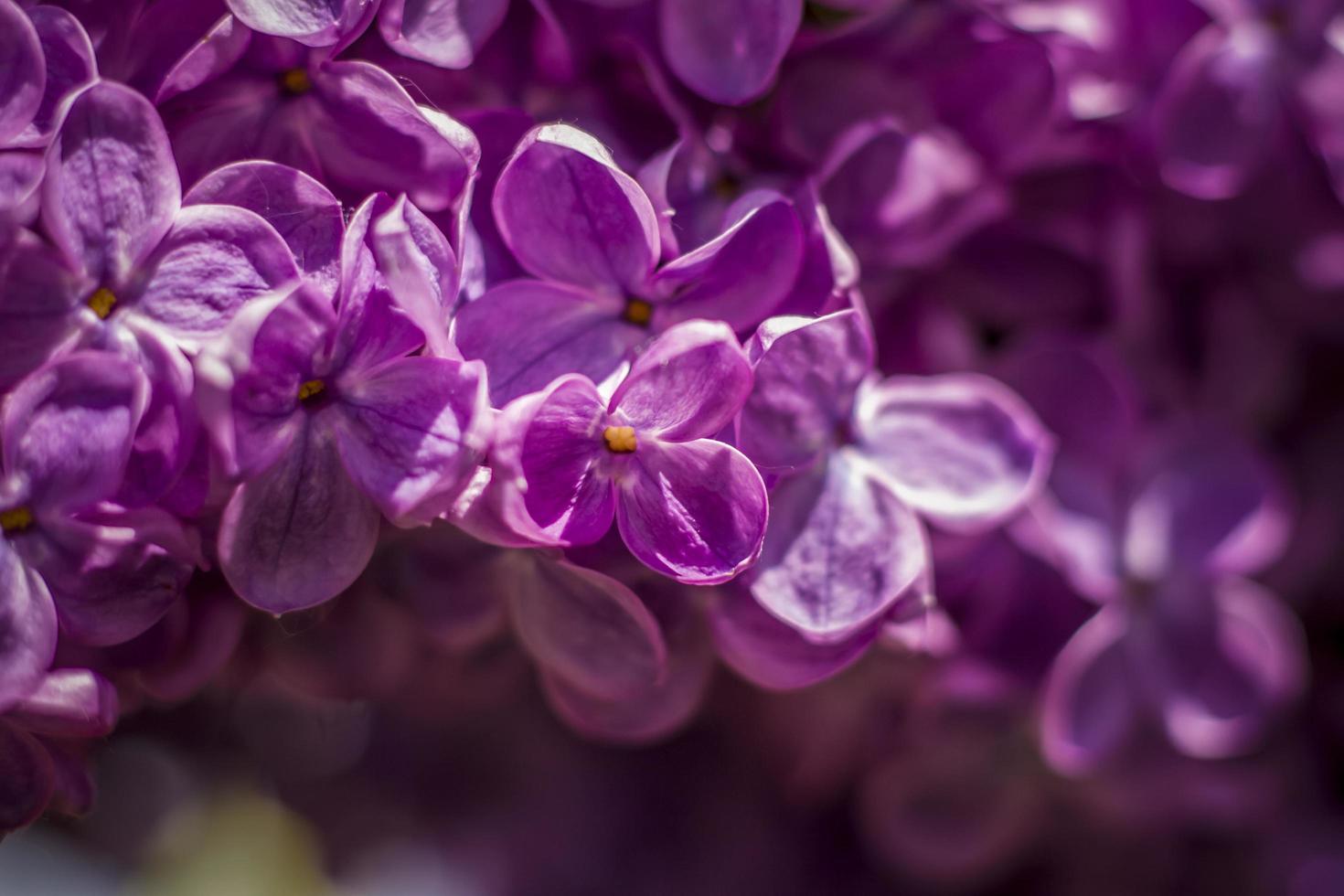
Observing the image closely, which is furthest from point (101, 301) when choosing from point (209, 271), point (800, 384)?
point (800, 384)

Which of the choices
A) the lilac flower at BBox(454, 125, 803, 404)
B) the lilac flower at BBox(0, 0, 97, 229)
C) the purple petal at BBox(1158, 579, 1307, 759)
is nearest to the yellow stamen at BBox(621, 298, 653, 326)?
the lilac flower at BBox(454, 125, 803, 404)

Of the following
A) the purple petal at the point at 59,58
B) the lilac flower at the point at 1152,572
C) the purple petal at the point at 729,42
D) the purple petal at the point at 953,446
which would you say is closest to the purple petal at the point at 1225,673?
the lilac flower at the point at 1152,572

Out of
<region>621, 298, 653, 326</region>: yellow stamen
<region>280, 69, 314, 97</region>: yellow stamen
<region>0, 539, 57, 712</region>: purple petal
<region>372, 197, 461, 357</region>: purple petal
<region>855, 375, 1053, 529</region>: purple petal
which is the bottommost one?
<region>855, 375, 1053, 529</region>: purple petal

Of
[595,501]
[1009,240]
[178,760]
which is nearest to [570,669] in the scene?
[595,501]

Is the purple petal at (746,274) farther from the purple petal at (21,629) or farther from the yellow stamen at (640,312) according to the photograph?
the purple petal at (21,629)

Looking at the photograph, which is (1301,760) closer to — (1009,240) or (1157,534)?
(1157,534)

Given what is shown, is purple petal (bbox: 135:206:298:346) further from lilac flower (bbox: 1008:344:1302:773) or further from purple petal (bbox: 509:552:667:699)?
lilac flower (bbox: 1008:344:1302:773)
